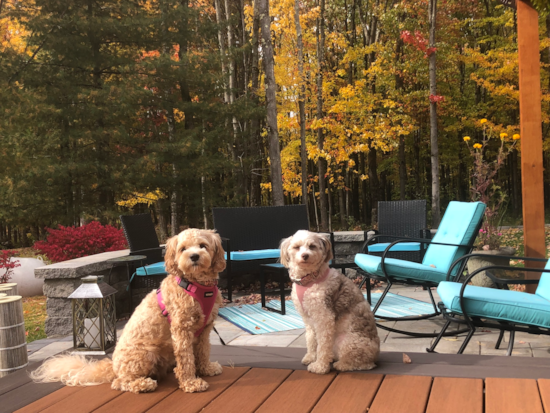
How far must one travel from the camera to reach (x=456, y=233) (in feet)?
14.8

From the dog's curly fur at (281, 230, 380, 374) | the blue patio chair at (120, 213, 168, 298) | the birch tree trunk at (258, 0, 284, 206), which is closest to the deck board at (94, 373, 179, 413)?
the dog's curly fur at (281, 230, 380, 374)

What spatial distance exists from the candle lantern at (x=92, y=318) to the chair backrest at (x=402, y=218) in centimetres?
446

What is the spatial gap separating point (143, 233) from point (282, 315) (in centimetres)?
198

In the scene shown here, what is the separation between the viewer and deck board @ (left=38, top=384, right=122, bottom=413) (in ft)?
7.07

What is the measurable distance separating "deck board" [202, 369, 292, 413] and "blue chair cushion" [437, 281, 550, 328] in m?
1.23

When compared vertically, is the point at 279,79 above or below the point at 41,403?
above

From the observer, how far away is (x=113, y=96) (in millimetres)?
10625

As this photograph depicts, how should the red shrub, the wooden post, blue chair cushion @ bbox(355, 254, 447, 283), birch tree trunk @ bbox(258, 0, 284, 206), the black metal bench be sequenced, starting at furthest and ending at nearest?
birch tree trunk @ bbox(258, 0, 284, 206) < the red shrub < the black metal bench < the wooden post < blue chair cushion @ bbox(355, 254, 447, 283)

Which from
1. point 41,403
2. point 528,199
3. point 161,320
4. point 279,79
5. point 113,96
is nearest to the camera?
point 41,403

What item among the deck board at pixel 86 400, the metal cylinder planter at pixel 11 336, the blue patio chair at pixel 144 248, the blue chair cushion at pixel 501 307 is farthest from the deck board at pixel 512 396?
the blue patio chair at pixel 144 248

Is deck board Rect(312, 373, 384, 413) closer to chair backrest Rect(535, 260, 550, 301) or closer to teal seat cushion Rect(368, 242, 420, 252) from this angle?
chair backrest Rect(535, 260, 550, 301)

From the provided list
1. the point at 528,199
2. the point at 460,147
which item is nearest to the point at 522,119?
the point at 528,199

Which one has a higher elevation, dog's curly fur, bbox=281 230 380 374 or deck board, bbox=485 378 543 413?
dog's curly fur, bbox=281 230 380 374

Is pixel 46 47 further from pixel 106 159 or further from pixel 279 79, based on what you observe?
pixel 279 79
